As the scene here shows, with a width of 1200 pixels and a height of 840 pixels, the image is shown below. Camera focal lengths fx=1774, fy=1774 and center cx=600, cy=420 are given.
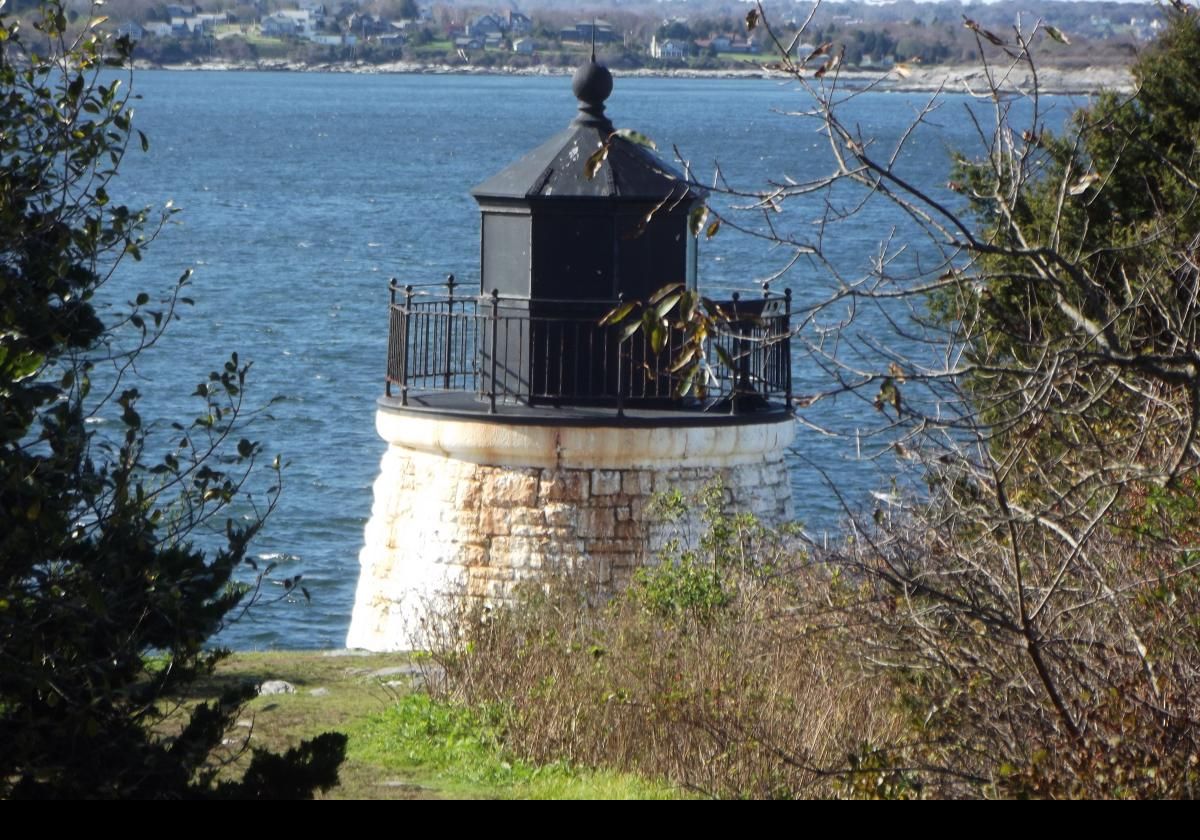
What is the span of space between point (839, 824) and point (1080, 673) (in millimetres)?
2800

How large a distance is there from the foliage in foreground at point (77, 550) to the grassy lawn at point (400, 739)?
4.55 ft

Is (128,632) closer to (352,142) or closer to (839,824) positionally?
(839,824)

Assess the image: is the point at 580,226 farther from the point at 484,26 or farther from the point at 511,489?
the point at 484,26

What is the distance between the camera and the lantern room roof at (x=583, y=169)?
10961 millimetres

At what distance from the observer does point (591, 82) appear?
1137 centimetres

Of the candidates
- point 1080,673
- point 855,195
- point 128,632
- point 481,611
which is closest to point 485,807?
point 128,632

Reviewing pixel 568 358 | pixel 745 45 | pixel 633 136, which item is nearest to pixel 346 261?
pixel 745 45

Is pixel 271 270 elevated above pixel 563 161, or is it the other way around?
pixel 563 161

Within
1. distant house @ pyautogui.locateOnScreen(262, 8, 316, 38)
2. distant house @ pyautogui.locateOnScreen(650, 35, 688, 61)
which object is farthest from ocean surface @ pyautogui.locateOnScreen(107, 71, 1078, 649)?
distant house @ pyautogui.locateOnScreen(262, 8, 316, 38)

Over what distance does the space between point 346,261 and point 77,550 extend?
166ft

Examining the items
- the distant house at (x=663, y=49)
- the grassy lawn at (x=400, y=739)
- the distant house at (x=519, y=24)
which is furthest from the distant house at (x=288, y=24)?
the grassy lawn at (x=400, y=739)

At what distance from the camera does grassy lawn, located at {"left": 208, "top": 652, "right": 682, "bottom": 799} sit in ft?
25.8

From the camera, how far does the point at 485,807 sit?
11.6 feet

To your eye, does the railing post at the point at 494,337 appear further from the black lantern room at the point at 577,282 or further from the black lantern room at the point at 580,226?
the black lantern room at the point at 580,226
